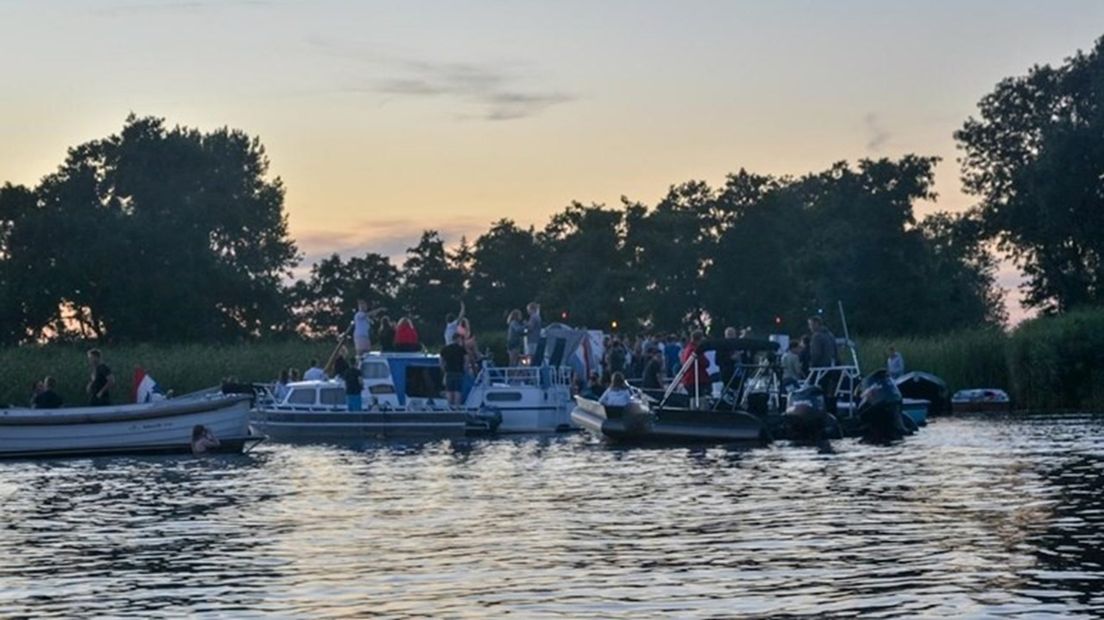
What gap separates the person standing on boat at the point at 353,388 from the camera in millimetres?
46969

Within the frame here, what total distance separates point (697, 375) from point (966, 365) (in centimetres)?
1958

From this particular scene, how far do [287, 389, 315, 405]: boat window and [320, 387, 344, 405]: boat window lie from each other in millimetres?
263

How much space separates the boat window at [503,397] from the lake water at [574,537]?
11.7 m

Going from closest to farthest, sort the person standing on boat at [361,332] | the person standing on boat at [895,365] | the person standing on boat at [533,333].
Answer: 1. the person standing on boat at [361,332]
2. the person standing on boat at [533,333]
3. the person standing on boat at [895,365]

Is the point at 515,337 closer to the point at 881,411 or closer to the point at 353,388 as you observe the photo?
the point at 353,388

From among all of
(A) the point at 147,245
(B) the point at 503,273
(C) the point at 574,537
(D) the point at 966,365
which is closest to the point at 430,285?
(B) the point at 503,273

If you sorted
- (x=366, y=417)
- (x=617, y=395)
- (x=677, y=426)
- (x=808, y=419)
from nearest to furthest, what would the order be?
(x=677, y=426)
(x=808, y=419)
(x=617, y=395)
(x=366, y=417)

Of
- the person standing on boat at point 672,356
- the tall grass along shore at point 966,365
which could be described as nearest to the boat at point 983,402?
the tall grass along shore at point 966,365

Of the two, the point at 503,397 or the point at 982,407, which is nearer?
the point at 503,397

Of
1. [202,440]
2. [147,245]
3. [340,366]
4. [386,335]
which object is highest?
[147,245]

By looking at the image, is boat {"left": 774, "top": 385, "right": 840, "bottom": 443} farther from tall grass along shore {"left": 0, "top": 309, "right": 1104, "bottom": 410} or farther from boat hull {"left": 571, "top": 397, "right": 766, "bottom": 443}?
tall grass along shore {"left": 0, "top": 309, "right": 1104, "bottom": 410}

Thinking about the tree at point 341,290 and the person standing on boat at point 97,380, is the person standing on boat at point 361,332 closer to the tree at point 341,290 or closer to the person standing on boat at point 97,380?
the person standing on boat at point 97,380

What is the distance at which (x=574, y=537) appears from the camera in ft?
72.3

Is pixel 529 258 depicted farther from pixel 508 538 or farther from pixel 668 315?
pixel 508 538
